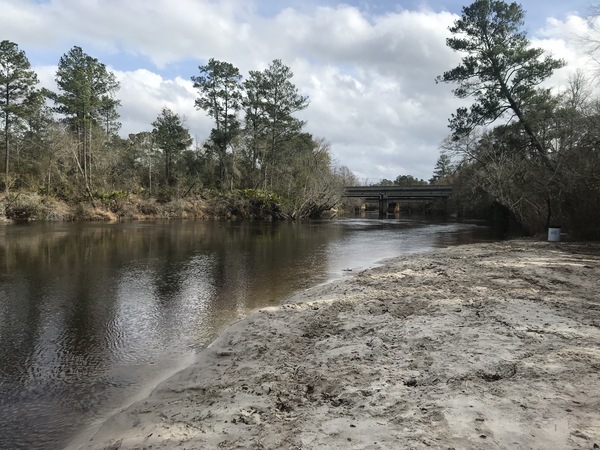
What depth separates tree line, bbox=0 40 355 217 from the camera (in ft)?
144

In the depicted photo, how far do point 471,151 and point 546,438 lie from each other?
3400 cm

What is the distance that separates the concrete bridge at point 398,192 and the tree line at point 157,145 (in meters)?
19.7

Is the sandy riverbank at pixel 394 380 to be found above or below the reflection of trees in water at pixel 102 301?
above

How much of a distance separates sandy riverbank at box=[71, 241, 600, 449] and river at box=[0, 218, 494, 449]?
889mm

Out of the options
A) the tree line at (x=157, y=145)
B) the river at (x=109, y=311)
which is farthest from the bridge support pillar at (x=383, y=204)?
the river at (x=109, y=311)

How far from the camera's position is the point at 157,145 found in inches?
2277

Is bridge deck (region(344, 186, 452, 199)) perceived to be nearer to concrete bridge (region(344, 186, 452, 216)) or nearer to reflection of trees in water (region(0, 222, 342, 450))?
concrete bridge (region(344, 186, 452, 216))

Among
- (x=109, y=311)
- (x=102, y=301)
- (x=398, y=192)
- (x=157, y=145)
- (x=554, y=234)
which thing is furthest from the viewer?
(x=398, y=192)

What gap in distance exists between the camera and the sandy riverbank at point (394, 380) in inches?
→ 143

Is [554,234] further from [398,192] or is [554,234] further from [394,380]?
[398,192]

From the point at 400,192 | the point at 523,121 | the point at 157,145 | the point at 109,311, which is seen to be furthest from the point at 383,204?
the point at 109,311

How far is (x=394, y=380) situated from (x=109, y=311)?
7.90 m

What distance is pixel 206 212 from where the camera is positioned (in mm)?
53281

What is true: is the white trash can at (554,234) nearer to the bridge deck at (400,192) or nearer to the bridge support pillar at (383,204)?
the bridge deck at (400,192)
